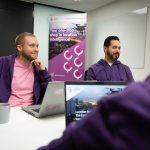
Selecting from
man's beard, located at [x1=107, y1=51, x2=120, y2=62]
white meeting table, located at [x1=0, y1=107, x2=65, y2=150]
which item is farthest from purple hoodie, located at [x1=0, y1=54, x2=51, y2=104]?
man's beard, located at [x1=107, y1=51, x2=120, y2=62]

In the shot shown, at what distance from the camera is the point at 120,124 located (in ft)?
0.91

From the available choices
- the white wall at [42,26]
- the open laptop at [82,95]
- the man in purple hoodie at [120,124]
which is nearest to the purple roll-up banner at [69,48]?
the white wall at [42,26]

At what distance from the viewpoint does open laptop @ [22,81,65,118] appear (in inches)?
49.0

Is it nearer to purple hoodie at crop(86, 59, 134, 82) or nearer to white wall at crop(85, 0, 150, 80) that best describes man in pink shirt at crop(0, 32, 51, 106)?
purple hoodie at crop(86, 59, 134, 82)

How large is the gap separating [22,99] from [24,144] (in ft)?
3.62

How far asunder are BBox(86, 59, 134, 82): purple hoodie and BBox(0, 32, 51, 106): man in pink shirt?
2.40 feet

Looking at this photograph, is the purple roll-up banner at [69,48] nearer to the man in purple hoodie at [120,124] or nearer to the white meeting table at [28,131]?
the white meeting table at [28,131]

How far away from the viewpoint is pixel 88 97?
3.43 feet

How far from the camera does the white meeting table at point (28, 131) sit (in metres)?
0.90

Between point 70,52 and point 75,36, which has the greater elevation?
point 75,36

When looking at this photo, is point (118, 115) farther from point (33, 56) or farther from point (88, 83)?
point (33, 56)

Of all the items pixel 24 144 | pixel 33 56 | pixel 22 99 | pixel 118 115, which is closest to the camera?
pixel 118 115

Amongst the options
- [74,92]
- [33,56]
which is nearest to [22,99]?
[33,56]

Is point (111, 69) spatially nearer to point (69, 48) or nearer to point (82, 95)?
point (82, 95)
